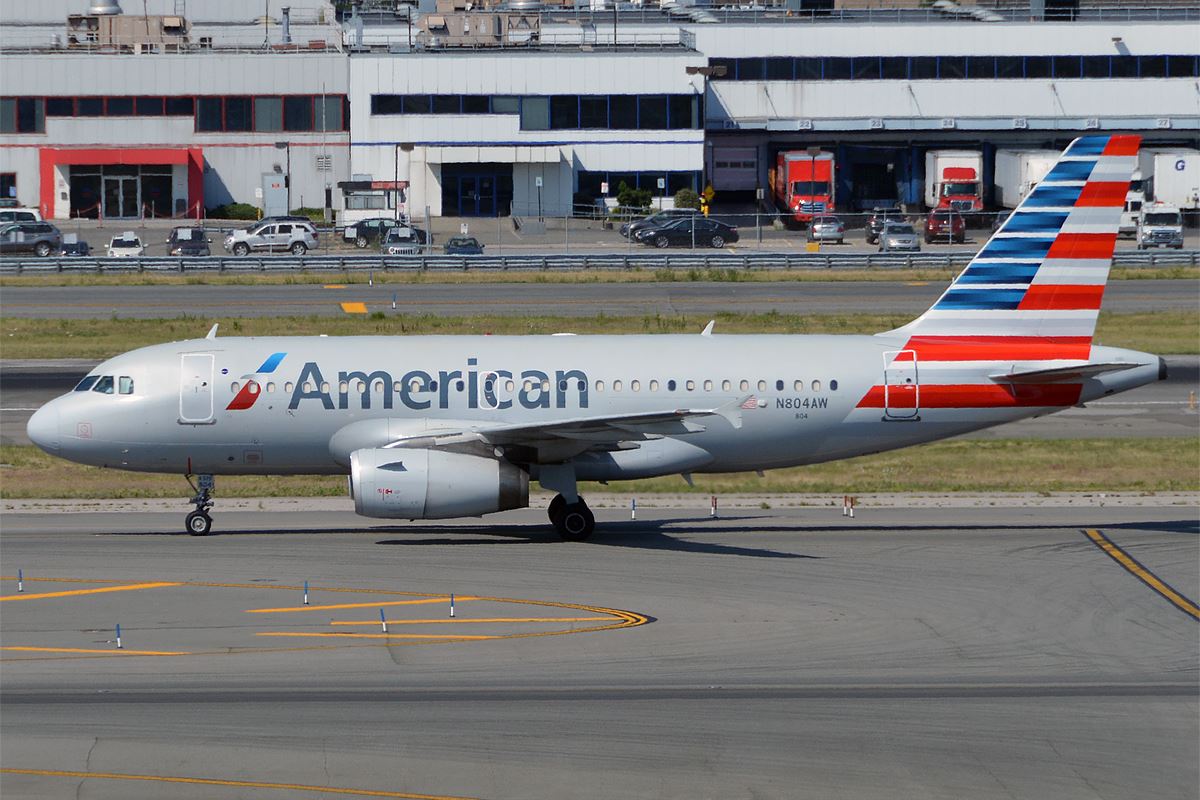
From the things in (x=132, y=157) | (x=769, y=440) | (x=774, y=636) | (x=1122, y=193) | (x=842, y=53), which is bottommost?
(x=774, y=636)

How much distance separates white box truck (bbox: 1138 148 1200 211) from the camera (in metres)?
95.6

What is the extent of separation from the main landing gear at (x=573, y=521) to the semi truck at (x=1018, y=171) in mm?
67972

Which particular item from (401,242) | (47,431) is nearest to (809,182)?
(401,242)

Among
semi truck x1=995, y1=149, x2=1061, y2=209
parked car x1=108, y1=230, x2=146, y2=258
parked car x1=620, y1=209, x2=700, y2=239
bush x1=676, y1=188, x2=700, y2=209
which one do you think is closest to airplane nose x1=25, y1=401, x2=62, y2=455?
parked car x1=108, y1=230, x2=146, y2=258

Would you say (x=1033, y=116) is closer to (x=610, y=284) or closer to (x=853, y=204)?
(x=853, y=204)

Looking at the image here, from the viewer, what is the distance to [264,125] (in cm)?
10275

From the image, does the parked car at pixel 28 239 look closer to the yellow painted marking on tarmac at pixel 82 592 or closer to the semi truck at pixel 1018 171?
the semi truck at pixel 1018 171

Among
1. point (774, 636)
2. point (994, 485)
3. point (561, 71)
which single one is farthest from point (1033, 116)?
point (774, 636)

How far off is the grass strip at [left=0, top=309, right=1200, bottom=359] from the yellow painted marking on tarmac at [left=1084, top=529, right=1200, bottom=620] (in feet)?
83.4

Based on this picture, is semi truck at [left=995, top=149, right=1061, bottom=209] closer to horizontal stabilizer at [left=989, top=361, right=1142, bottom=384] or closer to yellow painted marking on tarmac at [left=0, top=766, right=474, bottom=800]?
horizontal stabilizer at [left=989, top=361, right=1142, bottom=384]

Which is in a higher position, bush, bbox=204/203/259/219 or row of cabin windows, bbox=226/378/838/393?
bush, bbox=204/203/259/219

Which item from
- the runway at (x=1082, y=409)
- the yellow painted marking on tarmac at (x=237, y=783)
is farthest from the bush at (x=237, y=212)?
the yellow painted marking on tarmac at (x=237, y=783)

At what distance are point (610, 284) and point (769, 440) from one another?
3849 cm

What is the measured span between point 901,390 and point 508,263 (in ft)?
146
